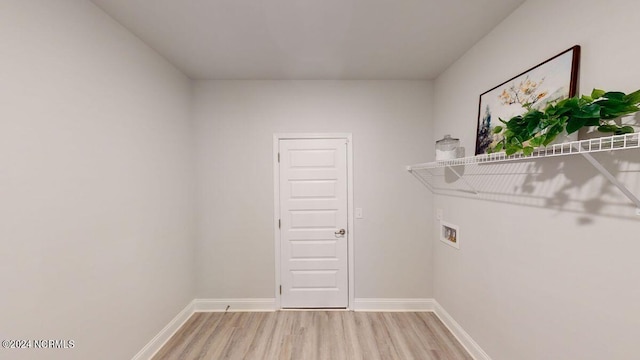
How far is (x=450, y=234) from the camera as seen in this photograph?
2.45 meters

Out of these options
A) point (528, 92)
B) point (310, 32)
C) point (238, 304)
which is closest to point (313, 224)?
point (238, 304)

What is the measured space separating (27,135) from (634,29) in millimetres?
2766

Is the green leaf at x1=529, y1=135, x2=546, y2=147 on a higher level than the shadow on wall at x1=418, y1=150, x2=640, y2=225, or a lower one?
higher

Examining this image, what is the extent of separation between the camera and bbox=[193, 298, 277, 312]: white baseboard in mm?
2822

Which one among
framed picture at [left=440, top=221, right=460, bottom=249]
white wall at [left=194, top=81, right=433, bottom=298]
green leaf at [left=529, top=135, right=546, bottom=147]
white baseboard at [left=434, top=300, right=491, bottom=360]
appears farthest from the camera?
white wall at [left=194, top=81, right=433, bottom=298]

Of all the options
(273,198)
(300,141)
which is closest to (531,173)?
(300,141)

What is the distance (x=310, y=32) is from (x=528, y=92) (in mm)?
1507

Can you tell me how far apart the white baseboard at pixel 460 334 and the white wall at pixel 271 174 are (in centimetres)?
25

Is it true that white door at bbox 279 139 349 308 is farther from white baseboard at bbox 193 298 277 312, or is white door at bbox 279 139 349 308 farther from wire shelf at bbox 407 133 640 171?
wire shelf at bbox 407 133 640 171

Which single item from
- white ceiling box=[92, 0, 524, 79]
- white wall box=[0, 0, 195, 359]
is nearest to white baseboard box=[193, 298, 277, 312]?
white wall box=[0, 0, 195, 359]

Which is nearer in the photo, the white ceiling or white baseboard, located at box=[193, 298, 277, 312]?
the white ceiling

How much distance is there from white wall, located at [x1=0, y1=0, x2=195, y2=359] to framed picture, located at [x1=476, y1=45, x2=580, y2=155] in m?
2.55

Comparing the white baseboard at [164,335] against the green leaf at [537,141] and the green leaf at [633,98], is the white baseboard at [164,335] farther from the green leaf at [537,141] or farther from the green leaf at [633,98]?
the green leaf at [633,98]

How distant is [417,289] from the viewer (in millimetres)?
2848
